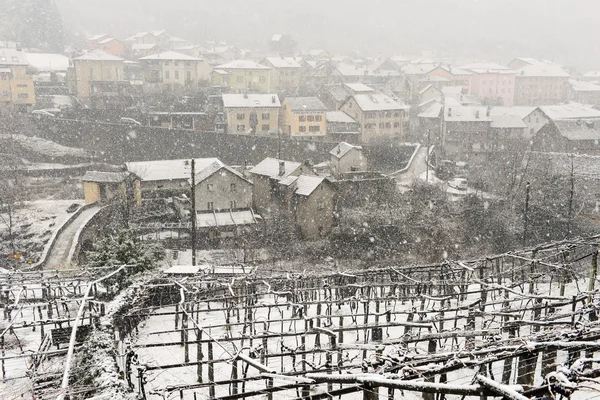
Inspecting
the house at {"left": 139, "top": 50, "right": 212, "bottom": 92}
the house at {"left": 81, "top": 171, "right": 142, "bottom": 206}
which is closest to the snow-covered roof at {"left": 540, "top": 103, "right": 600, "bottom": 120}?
the house at {"left": 139, "top": 50, "right": 212, "bottom": 92}

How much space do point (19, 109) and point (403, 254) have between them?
101 ft

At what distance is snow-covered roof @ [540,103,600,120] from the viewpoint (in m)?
41.5

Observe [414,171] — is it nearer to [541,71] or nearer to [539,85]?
[539,85]

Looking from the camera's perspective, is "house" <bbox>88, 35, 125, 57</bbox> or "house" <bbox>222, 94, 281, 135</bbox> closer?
"house" <bbox>222, 94, 281, 135</bbox>

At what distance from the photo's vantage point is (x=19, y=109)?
37.7 m

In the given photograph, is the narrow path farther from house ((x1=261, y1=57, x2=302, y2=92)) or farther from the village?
house ((x1=261, y1=57, x2=302, y2=92))

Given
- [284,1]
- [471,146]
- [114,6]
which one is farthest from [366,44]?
[471,146]

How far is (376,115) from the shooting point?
41.4 m

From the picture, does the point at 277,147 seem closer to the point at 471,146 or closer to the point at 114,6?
the point at 471,146

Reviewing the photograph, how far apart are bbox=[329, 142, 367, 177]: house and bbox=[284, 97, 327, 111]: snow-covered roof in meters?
6.05

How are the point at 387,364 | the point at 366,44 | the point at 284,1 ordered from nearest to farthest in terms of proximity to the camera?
1. the point at 387,364
2. the point at 366,44
3. the point at 284,1

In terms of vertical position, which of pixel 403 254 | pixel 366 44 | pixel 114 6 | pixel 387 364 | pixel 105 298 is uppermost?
pixel 114 6

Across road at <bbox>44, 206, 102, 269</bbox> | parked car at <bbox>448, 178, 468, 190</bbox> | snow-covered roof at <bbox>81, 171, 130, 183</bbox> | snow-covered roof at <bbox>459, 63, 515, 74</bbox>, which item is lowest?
road at <bbox>44, 206, 102, 269</bbox>

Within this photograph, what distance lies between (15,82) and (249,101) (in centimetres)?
1794
